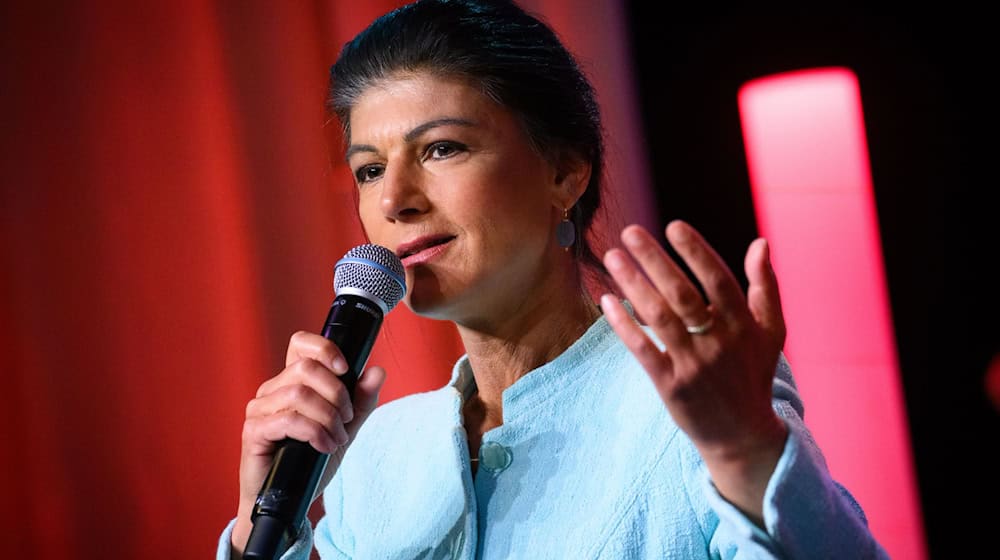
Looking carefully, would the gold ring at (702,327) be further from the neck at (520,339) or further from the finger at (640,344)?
the neck at (520,339)

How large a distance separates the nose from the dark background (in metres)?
1.04

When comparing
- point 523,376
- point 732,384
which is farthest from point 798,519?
point 523,376

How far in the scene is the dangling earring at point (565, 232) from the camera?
1.34m

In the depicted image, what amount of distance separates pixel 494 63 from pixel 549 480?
610 millimetres

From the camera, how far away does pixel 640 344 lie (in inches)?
28.0

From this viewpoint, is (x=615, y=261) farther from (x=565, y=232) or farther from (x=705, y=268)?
(x=565, y=232)

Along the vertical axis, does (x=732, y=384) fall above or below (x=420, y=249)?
below

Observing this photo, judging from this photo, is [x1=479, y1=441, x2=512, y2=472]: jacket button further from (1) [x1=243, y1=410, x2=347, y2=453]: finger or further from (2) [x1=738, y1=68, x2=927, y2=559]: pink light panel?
(2) [x1=738, y1=68, x2=927, y2=559]: pink light panel

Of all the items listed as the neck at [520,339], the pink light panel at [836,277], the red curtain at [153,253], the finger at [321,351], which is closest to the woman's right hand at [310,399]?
the finger at [321,351]

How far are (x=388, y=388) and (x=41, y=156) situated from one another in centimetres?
88

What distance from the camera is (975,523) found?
178 centimetres

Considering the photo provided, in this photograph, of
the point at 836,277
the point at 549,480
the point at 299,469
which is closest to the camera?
the point at 299,469

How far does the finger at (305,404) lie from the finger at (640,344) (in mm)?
348

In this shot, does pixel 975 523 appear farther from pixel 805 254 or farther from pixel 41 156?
pixel 41 156
